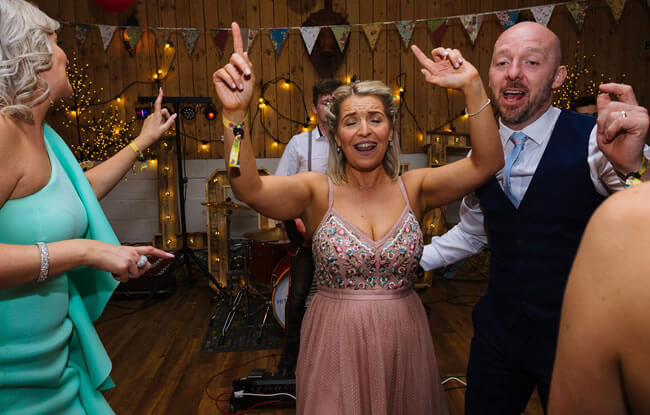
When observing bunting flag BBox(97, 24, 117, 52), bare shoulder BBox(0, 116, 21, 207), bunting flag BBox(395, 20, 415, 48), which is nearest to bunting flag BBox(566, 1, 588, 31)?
bunting flag BBox(395, 20, 415, 48)

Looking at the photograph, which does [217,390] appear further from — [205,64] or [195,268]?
[205,64]

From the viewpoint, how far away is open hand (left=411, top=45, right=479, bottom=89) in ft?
4.18

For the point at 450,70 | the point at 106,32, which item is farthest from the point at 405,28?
the point at 450,70

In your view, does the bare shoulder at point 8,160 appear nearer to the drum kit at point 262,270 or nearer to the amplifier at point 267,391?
the amplifier at point 267,391

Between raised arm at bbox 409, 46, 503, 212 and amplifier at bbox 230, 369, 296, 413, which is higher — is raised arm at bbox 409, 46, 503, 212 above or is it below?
above

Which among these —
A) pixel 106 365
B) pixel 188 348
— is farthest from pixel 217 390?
pixel 106 365

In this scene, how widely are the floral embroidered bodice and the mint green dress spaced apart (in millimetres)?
678

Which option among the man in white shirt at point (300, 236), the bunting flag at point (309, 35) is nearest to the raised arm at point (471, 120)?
the man in white shirt at point (300, 236)

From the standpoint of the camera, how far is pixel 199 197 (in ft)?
16.6

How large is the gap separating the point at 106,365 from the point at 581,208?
1.46 meters

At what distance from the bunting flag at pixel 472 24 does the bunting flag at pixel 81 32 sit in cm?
434

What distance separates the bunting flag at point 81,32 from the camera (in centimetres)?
478

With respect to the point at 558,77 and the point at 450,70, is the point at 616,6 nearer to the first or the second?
the point at 558,77

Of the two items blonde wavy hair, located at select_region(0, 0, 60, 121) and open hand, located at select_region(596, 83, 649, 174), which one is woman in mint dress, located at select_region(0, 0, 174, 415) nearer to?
blonde wavy hair, located at select_region(0, 0, 60, 121)
